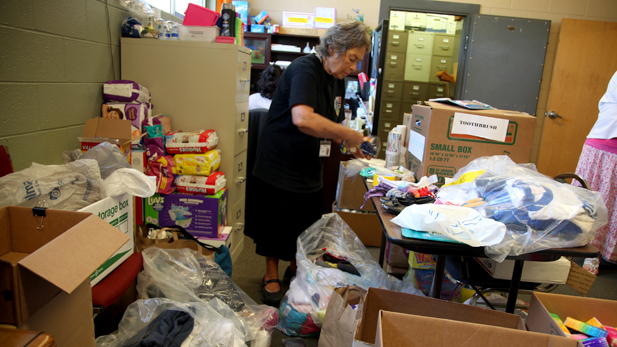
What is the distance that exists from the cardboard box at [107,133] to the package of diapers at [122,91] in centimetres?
25

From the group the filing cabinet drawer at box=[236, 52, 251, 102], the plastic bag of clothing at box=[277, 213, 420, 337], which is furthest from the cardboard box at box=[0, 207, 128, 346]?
the filing cabinet drawer at box=[236, 52, 251, 102]

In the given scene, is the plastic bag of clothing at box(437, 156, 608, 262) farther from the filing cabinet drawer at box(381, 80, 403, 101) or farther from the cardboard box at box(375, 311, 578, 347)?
the filing cabinet drawer at box(381, 80, 403, 101)

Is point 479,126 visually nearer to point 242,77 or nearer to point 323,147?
point 323,147

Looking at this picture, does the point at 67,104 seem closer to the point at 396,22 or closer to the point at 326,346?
the point at 326,346

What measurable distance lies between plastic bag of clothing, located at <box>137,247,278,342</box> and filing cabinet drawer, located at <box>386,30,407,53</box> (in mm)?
4725

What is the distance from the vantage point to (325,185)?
10.00 ft

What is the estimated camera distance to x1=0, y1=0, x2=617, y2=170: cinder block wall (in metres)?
1.42

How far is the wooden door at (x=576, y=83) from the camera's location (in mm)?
3961

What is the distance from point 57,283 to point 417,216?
856 mm

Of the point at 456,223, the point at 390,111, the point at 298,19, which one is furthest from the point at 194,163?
the point at 390,111

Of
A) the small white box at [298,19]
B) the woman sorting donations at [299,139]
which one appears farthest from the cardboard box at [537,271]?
the small white box at [298,19]

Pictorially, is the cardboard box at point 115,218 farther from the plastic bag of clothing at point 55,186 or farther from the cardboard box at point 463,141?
the cardboard box at point 463,141

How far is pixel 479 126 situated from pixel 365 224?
142 cm

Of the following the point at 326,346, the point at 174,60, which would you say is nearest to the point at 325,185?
the point at 174,60
